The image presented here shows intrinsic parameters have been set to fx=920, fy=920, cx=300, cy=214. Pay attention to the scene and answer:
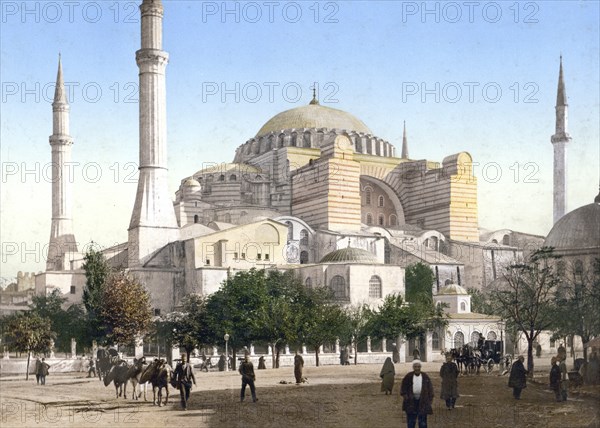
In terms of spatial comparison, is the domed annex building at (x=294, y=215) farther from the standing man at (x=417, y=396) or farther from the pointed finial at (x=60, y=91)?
the standing man at (x=417, y=396)

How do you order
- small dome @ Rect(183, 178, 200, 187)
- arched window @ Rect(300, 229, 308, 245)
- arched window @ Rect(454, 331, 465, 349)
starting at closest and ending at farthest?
arched window @ Rect(454, 331, 465, 349) < arched window @ Rect(300, 229, 308, 245) < small dome @ Rect(183, 178, 200, 187)

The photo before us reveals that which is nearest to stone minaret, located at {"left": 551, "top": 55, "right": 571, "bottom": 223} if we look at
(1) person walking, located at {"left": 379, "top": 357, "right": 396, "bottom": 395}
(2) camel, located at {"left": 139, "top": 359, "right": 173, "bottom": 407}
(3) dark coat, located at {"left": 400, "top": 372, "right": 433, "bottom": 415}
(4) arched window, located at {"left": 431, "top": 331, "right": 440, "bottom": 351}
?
(4) arched window, located at {"left": 431, "top": 331, "right": 440, "bottom": 351}

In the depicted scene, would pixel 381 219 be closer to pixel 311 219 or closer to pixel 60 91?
pixel 311 219

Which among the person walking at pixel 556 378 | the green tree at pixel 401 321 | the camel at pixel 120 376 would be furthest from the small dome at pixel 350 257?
the person walking at pixel 556 378

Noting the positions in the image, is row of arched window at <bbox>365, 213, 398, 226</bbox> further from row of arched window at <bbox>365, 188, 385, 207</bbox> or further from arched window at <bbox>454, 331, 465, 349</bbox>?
arched window at <bbox>454, 331, 465, 349</bbox>

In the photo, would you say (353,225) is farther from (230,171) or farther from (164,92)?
(164,92)

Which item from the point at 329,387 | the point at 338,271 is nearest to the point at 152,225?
the point at 338,271
